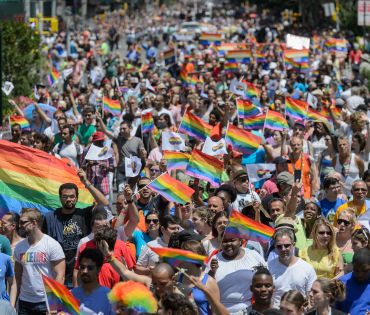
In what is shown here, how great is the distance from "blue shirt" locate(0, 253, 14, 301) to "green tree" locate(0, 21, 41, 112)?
1816 centimetres

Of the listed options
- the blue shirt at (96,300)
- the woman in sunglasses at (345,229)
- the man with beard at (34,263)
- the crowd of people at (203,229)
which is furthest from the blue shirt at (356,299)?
the man with beard at (34,263)

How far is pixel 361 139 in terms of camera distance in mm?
14227

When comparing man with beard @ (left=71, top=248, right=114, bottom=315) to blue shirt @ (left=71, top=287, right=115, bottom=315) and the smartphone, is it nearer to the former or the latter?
blue shirt @ (left=71, top=287, right=115, bottom=315)

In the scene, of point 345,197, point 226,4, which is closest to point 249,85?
point 345,197

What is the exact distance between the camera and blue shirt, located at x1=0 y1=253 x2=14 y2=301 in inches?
374

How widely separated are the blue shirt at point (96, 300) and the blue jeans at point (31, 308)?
128cm

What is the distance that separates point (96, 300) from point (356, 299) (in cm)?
177

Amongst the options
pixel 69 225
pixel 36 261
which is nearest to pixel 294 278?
pixel 36 261

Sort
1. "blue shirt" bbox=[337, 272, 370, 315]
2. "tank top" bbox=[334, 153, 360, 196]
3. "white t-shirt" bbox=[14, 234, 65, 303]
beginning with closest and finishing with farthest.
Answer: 1. "blue shirt" bbox=[337, 272, 370, 315]
2. "white t-shirt" bbox=[14, 234, 65, 303]
3. "tank top" bbox=[334, 153, 360, 196]

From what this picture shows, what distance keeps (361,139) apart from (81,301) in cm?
→ 656

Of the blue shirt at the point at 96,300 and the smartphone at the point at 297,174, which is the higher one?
the blue shirt at the point at 96,300

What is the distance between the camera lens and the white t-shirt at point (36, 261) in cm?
962

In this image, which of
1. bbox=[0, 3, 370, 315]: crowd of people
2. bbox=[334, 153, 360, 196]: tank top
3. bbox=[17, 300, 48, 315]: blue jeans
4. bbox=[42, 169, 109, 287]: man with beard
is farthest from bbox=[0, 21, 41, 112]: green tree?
bbox=[17, 300, 48, 315]: blue jeans

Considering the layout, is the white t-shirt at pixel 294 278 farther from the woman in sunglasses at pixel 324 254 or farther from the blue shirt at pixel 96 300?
the blue shirt at pixel 96 300
